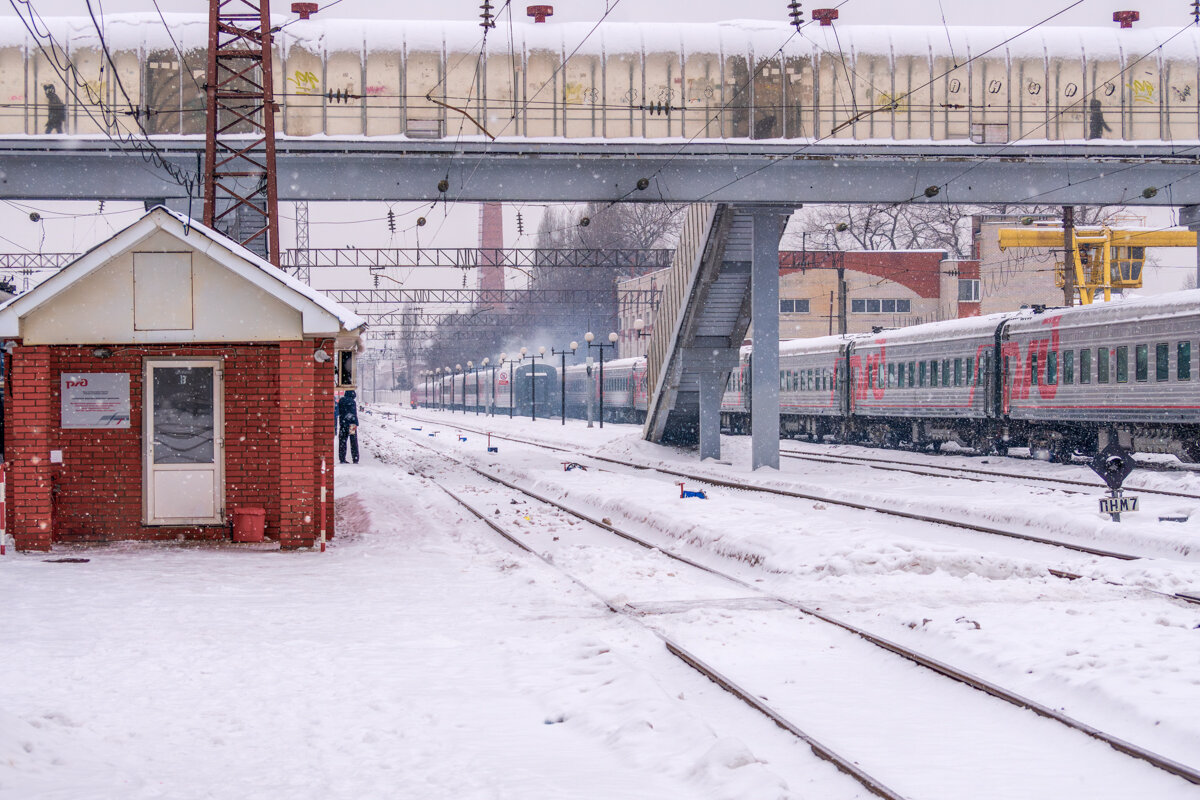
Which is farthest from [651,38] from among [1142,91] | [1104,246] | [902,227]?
[902,227]

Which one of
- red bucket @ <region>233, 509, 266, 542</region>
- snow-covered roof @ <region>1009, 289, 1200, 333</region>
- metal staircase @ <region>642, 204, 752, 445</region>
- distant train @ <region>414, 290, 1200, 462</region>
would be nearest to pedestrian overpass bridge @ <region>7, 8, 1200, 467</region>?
metal staircase @ <region>642, 204, 752, 445</region>

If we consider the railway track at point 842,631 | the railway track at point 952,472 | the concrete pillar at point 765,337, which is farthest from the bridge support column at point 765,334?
the railway track at point 842,631

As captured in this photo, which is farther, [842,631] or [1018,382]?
[1018,382]

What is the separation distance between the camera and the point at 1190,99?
90.3ft

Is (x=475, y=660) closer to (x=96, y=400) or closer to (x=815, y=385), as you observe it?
(x=96, y=400)

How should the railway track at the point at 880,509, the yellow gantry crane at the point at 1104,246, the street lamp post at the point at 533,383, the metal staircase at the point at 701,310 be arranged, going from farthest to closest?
the street lamp post at the point at 533,383
the yellow gantry crane at the point at 1104,246
the metal staircase at the point at 701,310
the railway track at the point at 880,509

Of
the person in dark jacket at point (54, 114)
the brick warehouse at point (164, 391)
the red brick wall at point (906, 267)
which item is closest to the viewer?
the brick warehouse at point (164, 391)

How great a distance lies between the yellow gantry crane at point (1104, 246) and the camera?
45000mm

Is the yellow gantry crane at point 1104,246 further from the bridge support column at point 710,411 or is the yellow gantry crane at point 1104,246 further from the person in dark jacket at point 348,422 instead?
the person in dark jacket at point 348,422

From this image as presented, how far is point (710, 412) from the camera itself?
33.0 metres

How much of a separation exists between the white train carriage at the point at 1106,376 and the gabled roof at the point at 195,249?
675 inches

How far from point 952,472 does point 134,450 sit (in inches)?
712

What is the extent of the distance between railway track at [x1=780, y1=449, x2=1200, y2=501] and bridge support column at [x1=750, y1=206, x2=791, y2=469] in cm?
250

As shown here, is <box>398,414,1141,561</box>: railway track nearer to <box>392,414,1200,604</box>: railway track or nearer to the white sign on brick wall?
<box>392,414,1200,604</box>: railway track
